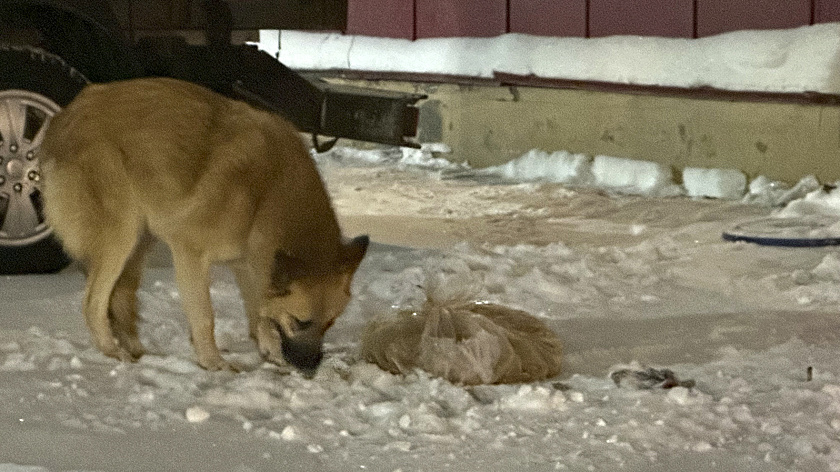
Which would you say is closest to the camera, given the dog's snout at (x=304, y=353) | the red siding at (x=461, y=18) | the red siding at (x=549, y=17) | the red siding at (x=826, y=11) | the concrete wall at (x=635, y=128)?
the dog's snout at (x=304, y=353)

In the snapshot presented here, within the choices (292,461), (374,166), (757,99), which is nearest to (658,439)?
(292,461)

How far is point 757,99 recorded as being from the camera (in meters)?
9.92

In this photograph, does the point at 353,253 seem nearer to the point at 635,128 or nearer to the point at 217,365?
the point at 217,365

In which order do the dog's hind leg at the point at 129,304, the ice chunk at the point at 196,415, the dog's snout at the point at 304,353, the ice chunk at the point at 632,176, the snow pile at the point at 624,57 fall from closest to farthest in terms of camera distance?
the ice chunk at the point at 196,415 < the dog's snout at the point at 304,353 < the dog's hind leg at the point at 129,304 < the snow pile at the point at 624,57 < the ice chunk at the point at 632,176

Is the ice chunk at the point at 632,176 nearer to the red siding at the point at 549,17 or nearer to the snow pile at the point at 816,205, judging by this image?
the red siding at the point at 549,17

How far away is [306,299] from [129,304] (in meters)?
0.95

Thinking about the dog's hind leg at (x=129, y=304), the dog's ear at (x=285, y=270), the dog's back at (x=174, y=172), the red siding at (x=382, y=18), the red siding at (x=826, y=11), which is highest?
the red siding at (x=826, y=11)

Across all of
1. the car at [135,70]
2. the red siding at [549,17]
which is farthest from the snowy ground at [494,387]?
the red siding at [549,17]

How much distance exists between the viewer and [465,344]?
16.3 ft

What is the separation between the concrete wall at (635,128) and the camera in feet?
31.7

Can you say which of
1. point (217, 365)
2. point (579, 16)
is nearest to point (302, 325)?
point (217, 365)

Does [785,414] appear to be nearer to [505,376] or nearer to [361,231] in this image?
[505,376]

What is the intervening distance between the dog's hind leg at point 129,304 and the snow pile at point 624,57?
594 cm

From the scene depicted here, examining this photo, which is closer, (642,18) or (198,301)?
(198,301)
